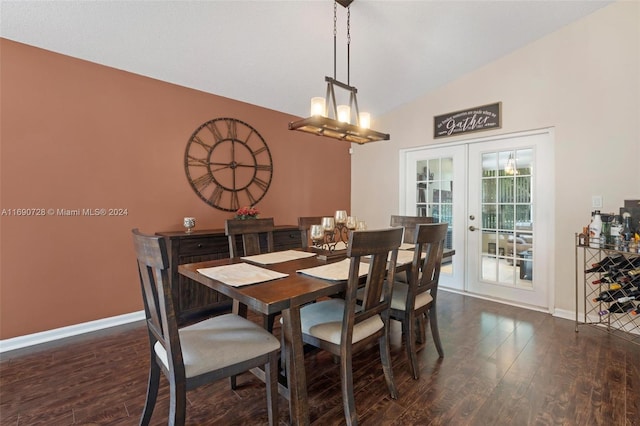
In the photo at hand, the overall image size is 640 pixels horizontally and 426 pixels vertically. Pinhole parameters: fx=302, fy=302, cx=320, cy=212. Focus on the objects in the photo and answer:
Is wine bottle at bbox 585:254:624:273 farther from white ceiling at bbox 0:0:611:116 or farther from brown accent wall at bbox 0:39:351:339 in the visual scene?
brown accent wall at bbox 0:39:351:339

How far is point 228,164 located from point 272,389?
2756 mm

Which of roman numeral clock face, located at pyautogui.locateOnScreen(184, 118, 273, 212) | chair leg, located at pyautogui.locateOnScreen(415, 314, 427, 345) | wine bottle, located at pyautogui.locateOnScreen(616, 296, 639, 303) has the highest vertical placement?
roman numeral clock face, located at pyautogui.locateOnScreen(184, 118, 273, 212)

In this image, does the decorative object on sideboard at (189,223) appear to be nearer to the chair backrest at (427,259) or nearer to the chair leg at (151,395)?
the chair leg at (151,395)

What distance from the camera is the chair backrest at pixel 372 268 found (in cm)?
150

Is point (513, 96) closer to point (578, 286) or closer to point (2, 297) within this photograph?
point (578, 286)

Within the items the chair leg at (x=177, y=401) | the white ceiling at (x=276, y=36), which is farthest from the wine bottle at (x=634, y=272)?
the chair leg at (x=177, y=401)

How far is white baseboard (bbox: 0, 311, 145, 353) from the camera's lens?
245cm

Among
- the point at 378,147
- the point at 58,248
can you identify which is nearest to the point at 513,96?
the point at 378,147

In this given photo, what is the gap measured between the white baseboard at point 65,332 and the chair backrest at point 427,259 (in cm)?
272

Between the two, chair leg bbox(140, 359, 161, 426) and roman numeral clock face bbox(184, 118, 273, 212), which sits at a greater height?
roman numeral clock face bbox(184, 118, 273, 212)

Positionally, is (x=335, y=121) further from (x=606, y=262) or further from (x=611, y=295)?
(x=611, y=295)

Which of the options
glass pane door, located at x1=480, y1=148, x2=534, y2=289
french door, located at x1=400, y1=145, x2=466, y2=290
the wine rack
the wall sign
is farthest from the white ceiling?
the wine rack

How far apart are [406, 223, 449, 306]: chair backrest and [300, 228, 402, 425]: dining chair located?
0.23 meters

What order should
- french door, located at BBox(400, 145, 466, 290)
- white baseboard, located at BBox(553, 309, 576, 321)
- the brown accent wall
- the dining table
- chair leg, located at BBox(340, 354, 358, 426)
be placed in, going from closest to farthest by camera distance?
the dining table, chair leg, located at BBox(340, 354, 358, 426), the brown accent wall, white baseboard, located at BBox(553, 309, 576, 321), french door, located at BBox(400, 145, 466, 290)
